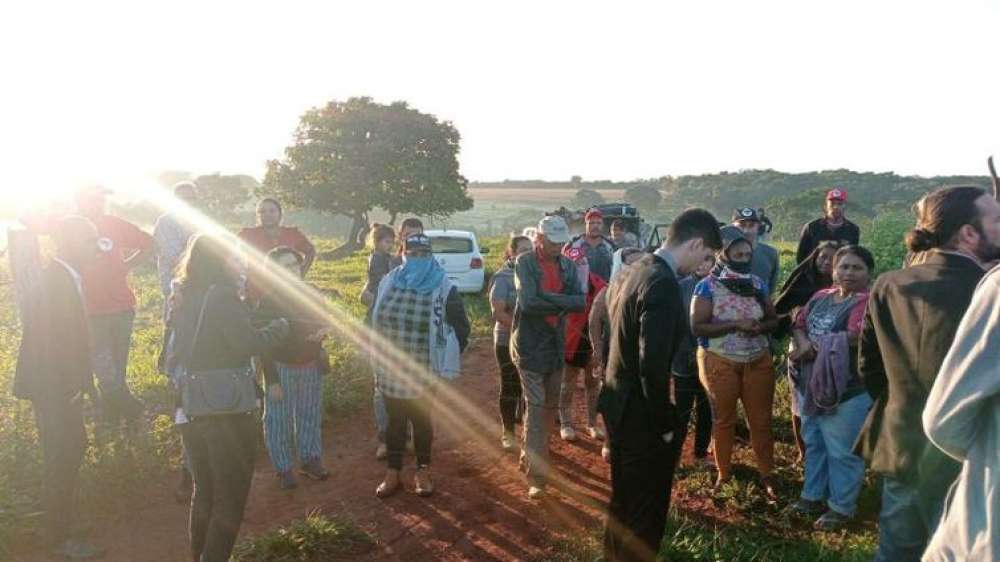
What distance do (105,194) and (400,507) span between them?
3.88m

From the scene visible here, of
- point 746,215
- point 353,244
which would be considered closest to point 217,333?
point 746,215

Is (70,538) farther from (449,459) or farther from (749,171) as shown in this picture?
(749,171)

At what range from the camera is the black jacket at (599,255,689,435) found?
128 inches

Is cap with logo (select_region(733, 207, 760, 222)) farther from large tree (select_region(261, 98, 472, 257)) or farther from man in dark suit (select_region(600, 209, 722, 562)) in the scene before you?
large tree (select_region(261, 98, 472, 257))

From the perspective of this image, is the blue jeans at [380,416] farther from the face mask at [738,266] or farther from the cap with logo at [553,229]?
the face mask at [738,266]

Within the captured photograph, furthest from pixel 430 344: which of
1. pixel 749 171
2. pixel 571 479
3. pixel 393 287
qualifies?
pixel 749 171

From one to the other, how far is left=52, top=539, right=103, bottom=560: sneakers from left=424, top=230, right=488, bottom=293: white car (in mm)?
9853

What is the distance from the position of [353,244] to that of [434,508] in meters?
27.4

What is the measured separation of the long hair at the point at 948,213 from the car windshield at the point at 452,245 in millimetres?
11844

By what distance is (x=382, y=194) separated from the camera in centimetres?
3225

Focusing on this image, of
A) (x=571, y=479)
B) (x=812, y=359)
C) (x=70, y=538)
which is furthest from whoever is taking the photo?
(x=571, y=479)

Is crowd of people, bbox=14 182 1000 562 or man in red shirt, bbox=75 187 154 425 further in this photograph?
man in red shirt, bbox=75 187 154 425


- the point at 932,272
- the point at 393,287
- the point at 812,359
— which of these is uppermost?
the point at 932,272

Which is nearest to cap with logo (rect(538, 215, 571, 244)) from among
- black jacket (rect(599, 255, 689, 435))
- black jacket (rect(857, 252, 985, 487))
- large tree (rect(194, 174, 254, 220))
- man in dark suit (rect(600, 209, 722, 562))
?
black jacket (rect(599, 255, 689, 435))
